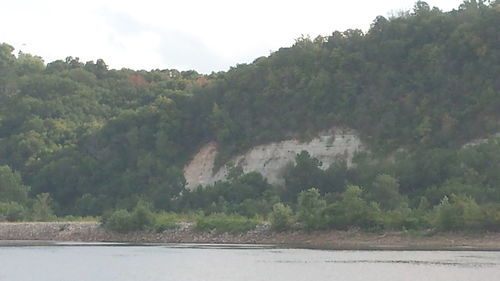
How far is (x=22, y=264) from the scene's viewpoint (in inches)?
2077

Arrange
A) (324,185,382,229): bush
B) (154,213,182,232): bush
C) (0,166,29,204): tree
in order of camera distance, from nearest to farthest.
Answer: (324,185,382,229): bush < (154,213,182,232): bush < (0,166,29,204): tree

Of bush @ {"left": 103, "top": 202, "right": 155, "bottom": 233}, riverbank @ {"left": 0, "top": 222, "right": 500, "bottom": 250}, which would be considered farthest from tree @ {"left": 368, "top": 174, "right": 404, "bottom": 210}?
bush @ {"left": 103, "top": 202, "right": 155, "bottom": 233}

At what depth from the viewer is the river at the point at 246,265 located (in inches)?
1661

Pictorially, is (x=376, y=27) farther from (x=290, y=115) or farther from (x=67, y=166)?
(x=67, y=166)

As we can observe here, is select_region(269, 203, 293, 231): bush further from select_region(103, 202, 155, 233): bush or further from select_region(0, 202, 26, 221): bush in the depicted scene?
select_region(0, 202, 26, 221): bush

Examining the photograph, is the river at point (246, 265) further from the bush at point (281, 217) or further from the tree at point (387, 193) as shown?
the tree at point (387, 193)

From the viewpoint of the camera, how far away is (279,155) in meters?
89.4

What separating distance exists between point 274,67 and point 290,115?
27.1 ft

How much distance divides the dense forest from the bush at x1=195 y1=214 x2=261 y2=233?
232 centimetres

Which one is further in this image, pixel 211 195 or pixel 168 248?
pixel 211 195

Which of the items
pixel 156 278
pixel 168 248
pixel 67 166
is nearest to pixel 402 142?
pixel 168 248

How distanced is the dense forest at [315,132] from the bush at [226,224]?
2.32 meters

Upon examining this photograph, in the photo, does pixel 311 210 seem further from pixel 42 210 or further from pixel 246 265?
pixel 42 210

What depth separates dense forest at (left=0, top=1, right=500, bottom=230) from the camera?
74188 mm
